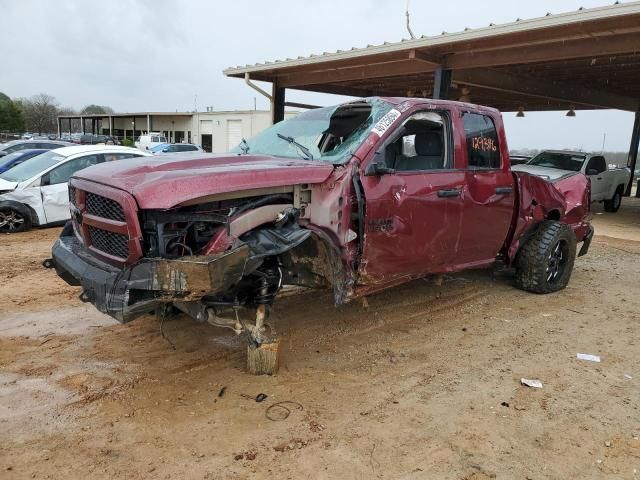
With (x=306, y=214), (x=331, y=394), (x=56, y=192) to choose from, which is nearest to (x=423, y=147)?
(x=306, y=214)

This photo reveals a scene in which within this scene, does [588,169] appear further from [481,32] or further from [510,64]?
[481,32]

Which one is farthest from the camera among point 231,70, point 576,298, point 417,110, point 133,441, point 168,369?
point 231,70

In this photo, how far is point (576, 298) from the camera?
5973 mm

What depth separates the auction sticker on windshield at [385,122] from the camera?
410 cm

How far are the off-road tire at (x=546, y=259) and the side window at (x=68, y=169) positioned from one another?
7598 millimetres

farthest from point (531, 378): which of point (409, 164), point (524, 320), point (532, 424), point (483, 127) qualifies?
point (483, 127)

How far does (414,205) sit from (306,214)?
107cm

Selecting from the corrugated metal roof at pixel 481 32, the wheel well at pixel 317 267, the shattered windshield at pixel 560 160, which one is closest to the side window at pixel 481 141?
the wheel well at pixel 317 267

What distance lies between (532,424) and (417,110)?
2.63 meters

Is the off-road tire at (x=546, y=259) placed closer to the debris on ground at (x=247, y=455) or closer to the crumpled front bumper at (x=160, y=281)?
the crumpled front bumper at (x=160, y=281)

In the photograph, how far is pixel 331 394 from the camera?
3.47 metres

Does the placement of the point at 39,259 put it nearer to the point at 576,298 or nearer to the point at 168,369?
the point at 168,369

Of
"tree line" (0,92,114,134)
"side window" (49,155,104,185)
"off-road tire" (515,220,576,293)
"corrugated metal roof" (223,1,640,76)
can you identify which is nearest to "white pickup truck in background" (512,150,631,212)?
"corrugated metal roof" (223,1,640,76)

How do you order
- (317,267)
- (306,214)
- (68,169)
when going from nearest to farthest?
(306,214)
(317,267)
(68,169)
